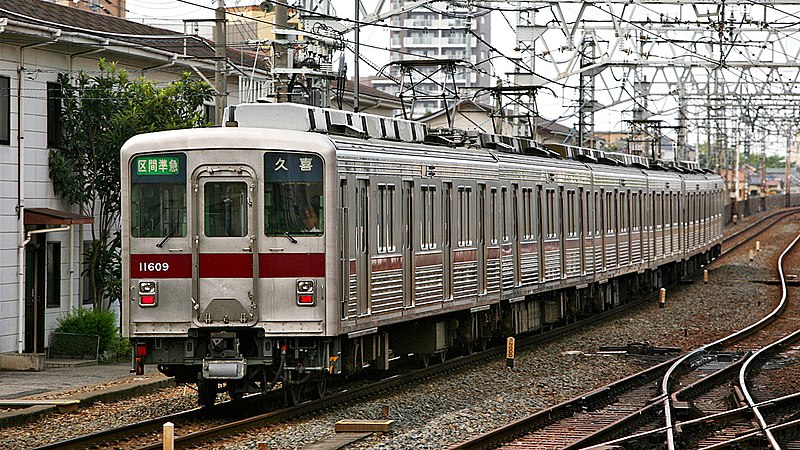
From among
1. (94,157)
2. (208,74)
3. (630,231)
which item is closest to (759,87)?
(630,231)

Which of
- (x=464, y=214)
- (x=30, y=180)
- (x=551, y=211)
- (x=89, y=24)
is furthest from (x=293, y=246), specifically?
(x=89, y=24)

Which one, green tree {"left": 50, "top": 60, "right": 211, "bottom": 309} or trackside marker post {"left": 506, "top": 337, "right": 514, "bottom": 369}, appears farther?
green tree {"left": 50, "top": 60, "right": 211, "bottom": 309}

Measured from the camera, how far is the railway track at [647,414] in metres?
11.5

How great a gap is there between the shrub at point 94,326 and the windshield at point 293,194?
25.6ft

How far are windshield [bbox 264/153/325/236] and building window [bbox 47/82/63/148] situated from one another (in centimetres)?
861

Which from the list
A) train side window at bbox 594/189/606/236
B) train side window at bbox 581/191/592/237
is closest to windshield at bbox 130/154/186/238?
train side window at bbox 581/191/592/237

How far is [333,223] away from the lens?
12562 millimetres

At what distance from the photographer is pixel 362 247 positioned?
44.1ft

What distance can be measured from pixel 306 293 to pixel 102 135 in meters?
9.09

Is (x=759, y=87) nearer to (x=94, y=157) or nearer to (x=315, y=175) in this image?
(x=94, y=157)

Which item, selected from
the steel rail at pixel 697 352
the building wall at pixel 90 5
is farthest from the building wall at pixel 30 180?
the steel rail at pixel 697 352

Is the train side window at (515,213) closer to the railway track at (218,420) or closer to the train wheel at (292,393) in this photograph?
the railway track at (218,420)

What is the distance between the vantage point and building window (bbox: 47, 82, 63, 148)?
20.1 metres

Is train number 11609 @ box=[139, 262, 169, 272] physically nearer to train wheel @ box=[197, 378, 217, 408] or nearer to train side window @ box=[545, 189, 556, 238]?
train wheel @ box=[197, 378, 217, 408]
